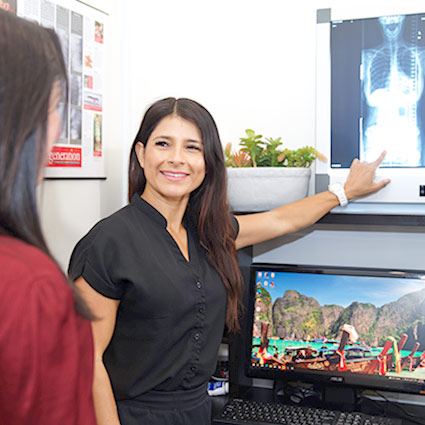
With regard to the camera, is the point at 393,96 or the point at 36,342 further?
the point at 393,96

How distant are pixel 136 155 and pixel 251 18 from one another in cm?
70

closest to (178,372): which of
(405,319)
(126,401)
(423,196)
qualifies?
(126,401)

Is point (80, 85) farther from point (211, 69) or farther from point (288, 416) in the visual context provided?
point (288, 416)

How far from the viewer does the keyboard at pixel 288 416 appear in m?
1.44

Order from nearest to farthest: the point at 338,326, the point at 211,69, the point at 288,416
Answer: the point at 288,416 → the point at 338,326 → the point at 211,69

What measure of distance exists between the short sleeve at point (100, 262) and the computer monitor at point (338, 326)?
54cm

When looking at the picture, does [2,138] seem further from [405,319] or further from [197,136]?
Answer: [405,319]

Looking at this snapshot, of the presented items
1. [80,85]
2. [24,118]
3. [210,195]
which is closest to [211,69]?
[80,85]

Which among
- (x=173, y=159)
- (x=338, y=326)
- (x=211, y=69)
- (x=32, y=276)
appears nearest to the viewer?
(x=32, y=276)

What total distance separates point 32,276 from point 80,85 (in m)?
1.23

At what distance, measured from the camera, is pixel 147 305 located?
1270 mm

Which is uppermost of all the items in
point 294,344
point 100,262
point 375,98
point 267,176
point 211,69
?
point 211,69

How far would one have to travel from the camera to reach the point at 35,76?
0.56 m

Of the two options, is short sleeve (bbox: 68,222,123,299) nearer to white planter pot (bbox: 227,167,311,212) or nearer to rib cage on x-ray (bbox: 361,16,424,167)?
white planter pot (bbox: 227,167,311,212)
